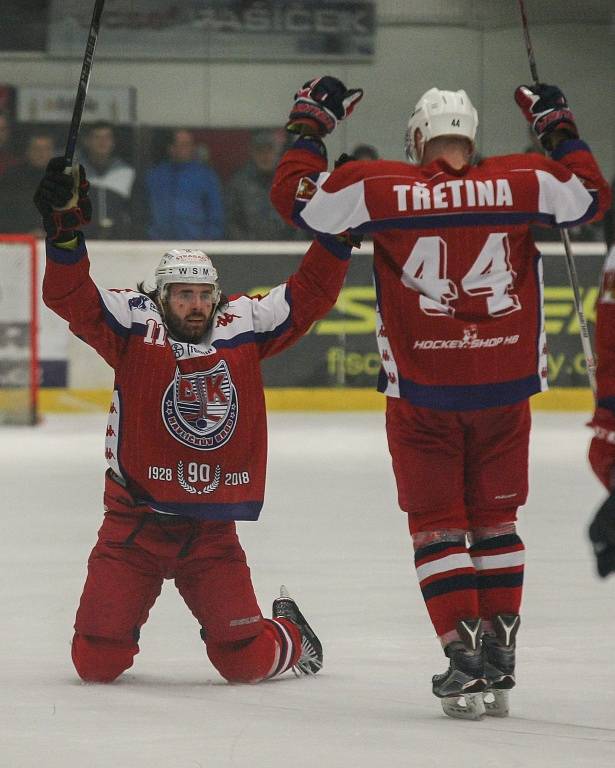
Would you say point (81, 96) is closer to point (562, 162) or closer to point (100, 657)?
point (562, 162)

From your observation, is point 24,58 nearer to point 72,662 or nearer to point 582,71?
point 582,71

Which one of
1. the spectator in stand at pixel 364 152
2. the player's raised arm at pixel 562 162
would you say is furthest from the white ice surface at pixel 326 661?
the spectator in stand at pixel 364 152

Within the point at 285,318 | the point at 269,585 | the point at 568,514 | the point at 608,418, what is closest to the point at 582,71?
the point at 568,514

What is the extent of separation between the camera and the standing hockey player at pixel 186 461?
10.3ft

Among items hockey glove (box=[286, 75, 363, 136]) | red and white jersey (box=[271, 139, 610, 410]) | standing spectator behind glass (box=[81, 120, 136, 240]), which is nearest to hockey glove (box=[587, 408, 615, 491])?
red and white jersey (box=[271, 139, 610, 410])

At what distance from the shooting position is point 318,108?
296cm

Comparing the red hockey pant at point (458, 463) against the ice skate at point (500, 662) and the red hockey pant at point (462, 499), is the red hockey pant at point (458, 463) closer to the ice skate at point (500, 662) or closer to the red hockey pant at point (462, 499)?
the red hockey pant at point (462, 499)

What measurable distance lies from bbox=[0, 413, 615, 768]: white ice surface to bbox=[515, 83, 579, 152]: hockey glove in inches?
38.7

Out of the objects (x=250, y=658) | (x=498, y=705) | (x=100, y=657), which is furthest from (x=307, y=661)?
(x=498, y=705)

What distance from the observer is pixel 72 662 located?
325 centimetres

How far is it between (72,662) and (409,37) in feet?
23.6

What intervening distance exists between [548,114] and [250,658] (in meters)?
1.12

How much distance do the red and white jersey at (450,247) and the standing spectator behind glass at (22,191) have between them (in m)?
6.60

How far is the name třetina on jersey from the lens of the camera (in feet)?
9.26
